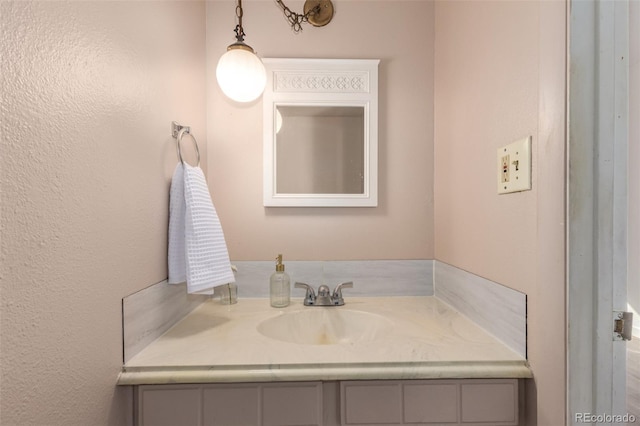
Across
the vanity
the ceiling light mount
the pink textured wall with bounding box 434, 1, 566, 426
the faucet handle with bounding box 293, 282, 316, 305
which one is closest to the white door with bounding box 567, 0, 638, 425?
the pink textured wall with bounding box 434, 1, 566, 426

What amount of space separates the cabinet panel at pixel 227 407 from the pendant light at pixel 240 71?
96 cm

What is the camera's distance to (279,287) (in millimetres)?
1144

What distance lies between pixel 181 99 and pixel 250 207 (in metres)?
0.46

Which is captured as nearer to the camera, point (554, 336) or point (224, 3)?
point (554, 336)

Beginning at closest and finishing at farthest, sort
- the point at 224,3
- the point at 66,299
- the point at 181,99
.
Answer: the point at 66,299
the point at 181,99
the point at 224,3

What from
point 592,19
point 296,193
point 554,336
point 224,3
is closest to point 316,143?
point 296,193

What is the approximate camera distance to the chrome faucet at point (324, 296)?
114cm

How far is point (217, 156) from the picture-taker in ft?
4.07

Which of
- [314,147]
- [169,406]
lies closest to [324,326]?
[169,406]

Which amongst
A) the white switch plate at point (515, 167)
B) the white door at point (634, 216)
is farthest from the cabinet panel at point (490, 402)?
the white door at point (634, 216)

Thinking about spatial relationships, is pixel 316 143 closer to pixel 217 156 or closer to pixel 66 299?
pixel 217 156

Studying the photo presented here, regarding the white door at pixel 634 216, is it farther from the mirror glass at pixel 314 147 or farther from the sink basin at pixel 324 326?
the mirror glass at pixel 314 147

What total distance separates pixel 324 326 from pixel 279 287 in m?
0.22

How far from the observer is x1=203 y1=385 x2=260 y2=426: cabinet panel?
0.70 meters
